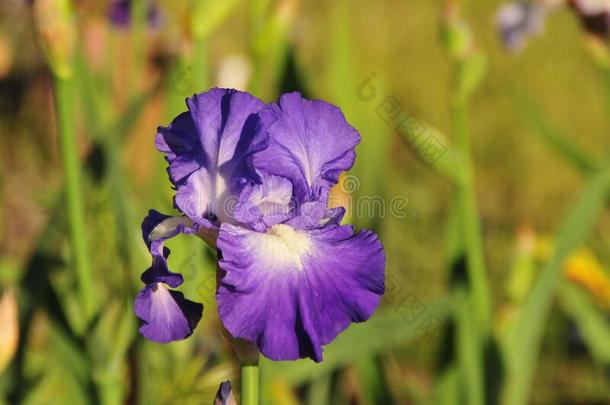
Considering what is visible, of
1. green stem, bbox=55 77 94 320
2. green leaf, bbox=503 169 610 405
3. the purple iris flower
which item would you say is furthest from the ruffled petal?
green leaf, bbox=503 169 610 405

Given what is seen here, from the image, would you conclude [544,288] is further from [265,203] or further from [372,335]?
[265,203]

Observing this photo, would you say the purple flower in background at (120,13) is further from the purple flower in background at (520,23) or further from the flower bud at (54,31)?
the purple flower in background at (520,23)

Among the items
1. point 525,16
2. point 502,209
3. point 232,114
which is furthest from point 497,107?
point 232,114

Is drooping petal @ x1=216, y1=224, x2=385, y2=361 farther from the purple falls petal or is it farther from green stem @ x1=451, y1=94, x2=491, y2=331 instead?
green stem @ x1=451, y1=94, x2=491, y2=331

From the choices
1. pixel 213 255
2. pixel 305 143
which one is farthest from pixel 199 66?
pixel 305 143

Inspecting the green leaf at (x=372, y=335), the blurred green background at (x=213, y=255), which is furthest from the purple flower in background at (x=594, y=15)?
the green leaf at (x=372, y=335)

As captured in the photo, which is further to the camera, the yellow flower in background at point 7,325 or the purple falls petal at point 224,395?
the yellow flower in background at point 7,325
